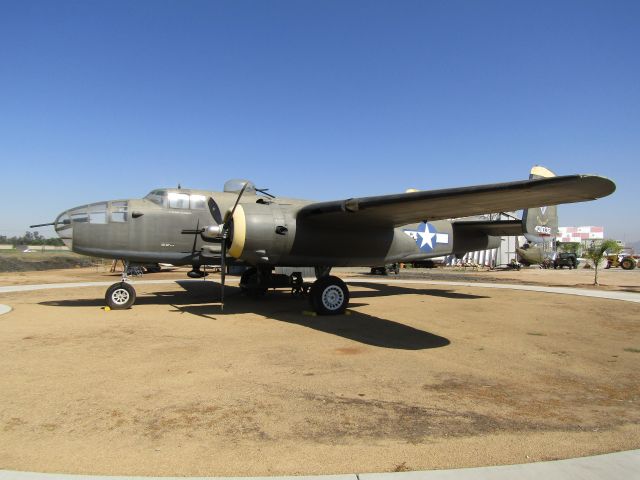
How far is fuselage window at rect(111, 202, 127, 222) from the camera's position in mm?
11867

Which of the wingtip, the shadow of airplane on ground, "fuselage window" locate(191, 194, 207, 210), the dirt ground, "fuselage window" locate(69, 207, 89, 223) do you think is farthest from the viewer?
"fuselage window" locate(191, 194, 207, 210)

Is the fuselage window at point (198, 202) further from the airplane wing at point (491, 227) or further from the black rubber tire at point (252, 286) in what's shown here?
the airplane wing at point (491, 227)

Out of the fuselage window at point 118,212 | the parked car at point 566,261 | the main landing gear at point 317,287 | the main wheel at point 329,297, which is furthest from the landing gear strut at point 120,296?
the parked car at point 566,261

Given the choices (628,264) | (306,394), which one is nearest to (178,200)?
(306,394)

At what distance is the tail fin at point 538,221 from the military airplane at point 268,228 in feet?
15.5

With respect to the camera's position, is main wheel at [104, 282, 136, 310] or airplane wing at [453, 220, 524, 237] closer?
main wheel at [104, 282, 136, 310]

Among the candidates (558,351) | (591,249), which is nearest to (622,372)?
(558,351)

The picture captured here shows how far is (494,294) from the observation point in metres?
17.6

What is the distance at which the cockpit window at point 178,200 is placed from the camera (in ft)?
41.7

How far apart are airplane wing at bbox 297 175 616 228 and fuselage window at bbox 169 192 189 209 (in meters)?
4.09

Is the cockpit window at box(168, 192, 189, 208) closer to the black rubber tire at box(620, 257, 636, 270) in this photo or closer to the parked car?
the parked car

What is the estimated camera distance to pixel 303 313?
38.6 feet

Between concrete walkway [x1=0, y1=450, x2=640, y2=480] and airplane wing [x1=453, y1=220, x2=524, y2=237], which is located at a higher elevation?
airplane wing [x1=453, y1=220, x2=524, y2=237]

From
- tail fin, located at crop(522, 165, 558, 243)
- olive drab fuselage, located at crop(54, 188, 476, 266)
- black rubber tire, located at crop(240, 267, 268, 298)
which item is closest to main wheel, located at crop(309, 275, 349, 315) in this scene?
olive drab fuselage, located at crop(54, 188, 476, 266)
